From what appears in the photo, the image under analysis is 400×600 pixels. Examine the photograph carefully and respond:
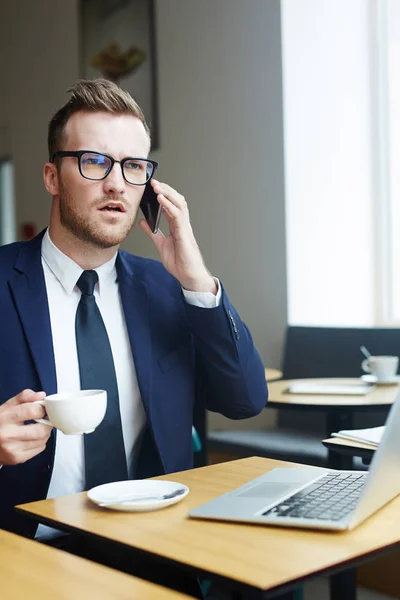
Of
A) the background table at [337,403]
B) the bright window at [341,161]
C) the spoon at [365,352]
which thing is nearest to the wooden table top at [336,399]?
the background table at [337,403]

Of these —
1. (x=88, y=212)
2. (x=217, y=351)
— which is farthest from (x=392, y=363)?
(x=88, y=212)

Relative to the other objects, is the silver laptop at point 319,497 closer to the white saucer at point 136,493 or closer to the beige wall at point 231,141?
the white saucer at point 136,493

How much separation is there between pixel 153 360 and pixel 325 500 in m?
0.67

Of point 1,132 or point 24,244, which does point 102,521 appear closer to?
point 24,244

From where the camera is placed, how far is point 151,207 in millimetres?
1799

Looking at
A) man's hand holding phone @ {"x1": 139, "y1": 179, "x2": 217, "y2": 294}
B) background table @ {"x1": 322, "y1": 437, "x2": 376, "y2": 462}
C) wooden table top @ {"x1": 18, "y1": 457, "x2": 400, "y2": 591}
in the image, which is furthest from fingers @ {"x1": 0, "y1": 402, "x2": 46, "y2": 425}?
background table @ {"x1": 322, "y1": 437, "x2": 376, "y2": 462}

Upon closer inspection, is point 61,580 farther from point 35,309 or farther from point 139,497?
point 35,309

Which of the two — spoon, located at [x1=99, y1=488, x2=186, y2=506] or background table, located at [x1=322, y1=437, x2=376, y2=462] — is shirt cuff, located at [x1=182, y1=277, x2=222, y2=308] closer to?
background table, located at [x1=322, y1=437, x2=376, y2=462]

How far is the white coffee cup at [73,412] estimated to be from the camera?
120 centimetres

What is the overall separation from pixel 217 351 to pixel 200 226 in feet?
9.75

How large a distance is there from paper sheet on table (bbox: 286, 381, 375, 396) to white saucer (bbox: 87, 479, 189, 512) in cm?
156

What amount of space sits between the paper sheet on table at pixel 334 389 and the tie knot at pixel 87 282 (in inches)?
49.6

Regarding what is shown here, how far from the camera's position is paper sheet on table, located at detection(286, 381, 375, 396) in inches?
108

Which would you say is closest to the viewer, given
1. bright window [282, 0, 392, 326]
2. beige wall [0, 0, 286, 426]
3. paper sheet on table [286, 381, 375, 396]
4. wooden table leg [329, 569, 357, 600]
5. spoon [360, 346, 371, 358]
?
wooden table leg [329, 569, 357, 600]
